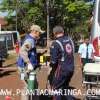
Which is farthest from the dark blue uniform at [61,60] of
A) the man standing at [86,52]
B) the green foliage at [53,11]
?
the green foliage at [53,11]

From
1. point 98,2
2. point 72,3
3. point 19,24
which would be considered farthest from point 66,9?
point 98,2

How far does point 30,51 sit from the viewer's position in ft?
30.5

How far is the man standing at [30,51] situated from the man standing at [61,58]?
37 cm

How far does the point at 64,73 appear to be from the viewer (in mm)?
9188

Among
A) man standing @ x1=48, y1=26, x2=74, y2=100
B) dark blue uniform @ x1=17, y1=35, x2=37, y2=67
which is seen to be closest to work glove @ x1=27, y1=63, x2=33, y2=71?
dark blue uniform @ x1=17, y1=35, x2=37, y2=67

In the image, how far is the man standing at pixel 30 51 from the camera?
898 centimetres

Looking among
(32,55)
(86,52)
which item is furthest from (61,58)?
(86,52)

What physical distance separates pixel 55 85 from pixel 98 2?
3.03 meters

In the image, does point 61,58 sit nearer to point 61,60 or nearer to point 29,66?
point 61,60

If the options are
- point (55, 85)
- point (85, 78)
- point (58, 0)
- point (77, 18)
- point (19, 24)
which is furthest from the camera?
point (19, 24)

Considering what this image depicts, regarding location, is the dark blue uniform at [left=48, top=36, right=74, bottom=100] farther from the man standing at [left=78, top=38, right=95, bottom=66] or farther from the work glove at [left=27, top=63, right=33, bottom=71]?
the man standing at [left=78, top=38, right=95, bottom=66]

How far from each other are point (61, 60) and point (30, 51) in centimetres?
66

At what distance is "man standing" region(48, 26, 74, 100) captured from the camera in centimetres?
914

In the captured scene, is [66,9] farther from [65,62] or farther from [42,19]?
[65,62]
